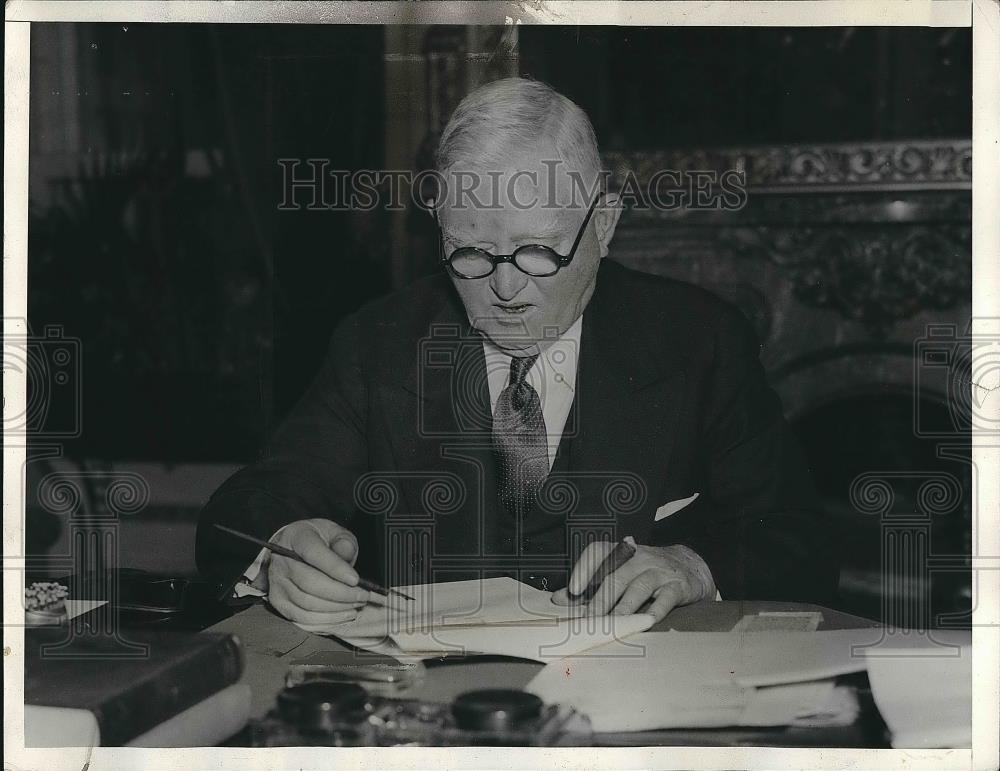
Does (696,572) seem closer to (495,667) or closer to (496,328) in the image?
(495,667)

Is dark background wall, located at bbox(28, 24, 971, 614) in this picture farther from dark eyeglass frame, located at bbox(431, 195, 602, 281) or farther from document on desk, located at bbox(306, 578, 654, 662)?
document on desk, located at bbox(306, 578, 654, 662)

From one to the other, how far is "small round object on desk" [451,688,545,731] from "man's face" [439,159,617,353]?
589 mm

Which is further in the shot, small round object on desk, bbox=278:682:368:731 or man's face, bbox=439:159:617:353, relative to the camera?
man's face, bbox=439:159:617:353

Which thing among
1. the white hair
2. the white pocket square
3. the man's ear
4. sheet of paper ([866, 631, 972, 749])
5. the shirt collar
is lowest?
sheet of paper ([866, 631, 972, 749])

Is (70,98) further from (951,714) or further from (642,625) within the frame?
(951,714)

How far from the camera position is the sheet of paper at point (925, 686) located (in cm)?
173

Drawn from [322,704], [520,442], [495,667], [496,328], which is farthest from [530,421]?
[322,704]

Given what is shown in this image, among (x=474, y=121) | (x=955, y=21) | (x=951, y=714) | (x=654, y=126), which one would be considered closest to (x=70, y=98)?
(x=474, y=121)

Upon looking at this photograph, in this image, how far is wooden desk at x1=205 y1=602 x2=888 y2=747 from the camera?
1.62 metres

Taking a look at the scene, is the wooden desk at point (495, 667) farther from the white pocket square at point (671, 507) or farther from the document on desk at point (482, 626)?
the white pocket square at point (671, 507)

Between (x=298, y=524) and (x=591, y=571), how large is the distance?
1.69 ft

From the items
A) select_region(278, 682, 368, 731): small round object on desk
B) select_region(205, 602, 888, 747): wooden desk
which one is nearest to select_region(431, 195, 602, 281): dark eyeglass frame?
select_region(205, 602, 888, 747): wooden desk

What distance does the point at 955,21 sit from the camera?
1.76m

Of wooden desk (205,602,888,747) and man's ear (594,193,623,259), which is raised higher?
man's ear (594,193,623,259)
